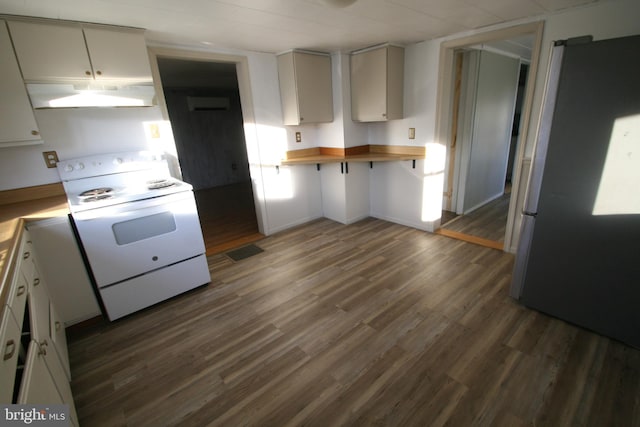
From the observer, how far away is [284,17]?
211 centimetres

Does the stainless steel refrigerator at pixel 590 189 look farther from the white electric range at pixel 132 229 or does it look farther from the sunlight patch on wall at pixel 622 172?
the white electric range at pixel 132 229

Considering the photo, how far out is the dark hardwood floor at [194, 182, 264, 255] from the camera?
11.8ft

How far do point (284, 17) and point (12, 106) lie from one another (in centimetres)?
194

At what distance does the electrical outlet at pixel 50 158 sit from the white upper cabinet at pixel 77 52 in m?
0.55

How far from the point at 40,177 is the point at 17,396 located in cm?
204

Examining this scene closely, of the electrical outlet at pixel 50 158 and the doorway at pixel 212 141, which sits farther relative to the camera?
the doorway at pixel 212 141

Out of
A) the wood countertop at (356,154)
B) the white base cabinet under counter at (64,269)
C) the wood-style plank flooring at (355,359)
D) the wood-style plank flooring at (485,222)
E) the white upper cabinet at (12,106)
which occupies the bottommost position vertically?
the wood-style plank flooring at (355,359)

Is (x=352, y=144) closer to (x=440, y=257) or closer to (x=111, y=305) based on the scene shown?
(x=440, y=257)

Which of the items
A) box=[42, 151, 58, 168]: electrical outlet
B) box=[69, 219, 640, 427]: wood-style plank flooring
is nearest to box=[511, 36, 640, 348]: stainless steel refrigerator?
box=[69, 219, 640, 427]: wood-style plank flooring

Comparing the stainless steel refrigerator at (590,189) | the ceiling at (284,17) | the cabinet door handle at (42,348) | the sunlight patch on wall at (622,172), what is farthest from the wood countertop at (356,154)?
the cabinet door handle at (42,348)

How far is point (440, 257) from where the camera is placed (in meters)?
2.90

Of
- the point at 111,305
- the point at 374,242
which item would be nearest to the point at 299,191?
the point at 374,242

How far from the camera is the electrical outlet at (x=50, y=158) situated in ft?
7.37

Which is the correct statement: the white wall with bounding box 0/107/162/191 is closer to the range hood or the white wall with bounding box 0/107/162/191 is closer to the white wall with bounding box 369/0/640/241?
the range hood
